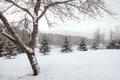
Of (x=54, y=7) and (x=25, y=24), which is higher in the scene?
(x=54, y=7)

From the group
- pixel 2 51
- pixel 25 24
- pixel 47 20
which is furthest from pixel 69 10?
pixel 2 51

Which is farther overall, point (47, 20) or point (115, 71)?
point (47, 20)

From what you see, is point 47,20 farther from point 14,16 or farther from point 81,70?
point 81,70

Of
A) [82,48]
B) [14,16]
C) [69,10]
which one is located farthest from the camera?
[82,48]

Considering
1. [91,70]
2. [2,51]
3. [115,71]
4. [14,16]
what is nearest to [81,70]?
[91,70]

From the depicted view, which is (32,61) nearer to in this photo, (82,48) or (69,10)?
(69,10)

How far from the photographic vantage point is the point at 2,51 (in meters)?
32.4

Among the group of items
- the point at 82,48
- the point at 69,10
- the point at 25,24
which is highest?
the point at 69,10

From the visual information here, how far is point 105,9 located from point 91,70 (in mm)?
3091

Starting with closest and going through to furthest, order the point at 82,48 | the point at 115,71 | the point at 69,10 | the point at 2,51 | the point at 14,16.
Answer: the point at 115,71
the point at 69,10
the point at 14,16
the point at 2,51
the point at 82,48

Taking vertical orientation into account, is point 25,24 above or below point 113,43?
above

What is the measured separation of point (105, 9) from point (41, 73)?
15.0 feet

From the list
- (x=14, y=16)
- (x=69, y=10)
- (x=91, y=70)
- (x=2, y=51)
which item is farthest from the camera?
(x=2, y=51)

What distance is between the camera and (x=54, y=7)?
29.5 feet
